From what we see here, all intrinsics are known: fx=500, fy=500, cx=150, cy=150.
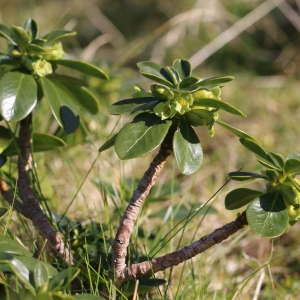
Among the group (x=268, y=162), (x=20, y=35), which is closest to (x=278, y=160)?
(x=268, y=162)

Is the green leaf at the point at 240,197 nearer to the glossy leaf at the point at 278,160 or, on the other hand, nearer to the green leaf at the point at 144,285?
the glossy leaf at the point at 278,160

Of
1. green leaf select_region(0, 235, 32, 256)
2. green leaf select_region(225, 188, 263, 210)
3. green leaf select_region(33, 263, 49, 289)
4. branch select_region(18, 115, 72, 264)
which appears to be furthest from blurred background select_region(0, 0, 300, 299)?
green leaf select_region(33, 263, 49, 289)

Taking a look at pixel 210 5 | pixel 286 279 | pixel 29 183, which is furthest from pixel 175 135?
pixel 210 5

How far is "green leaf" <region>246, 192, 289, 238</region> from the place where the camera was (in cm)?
82

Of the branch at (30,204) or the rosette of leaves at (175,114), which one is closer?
the rosette of leaves at (175,114)

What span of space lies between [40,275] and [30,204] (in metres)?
0.39

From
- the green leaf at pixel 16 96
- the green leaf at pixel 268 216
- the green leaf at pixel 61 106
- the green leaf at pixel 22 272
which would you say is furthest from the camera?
the green leaf at pixel 61 106

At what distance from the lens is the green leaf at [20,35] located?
1013 millimetres

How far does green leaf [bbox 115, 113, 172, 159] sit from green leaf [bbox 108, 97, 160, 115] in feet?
0.09

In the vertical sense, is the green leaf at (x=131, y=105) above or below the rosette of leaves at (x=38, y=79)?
below

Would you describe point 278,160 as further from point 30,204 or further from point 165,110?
point 30,204

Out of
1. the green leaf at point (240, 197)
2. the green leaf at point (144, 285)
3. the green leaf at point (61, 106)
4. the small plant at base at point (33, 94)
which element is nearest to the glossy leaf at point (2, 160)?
the small plant at base at point (33, 94)

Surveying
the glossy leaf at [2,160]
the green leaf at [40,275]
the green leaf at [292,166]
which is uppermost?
the glossy leaf at [2,160]

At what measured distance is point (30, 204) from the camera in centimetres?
106
